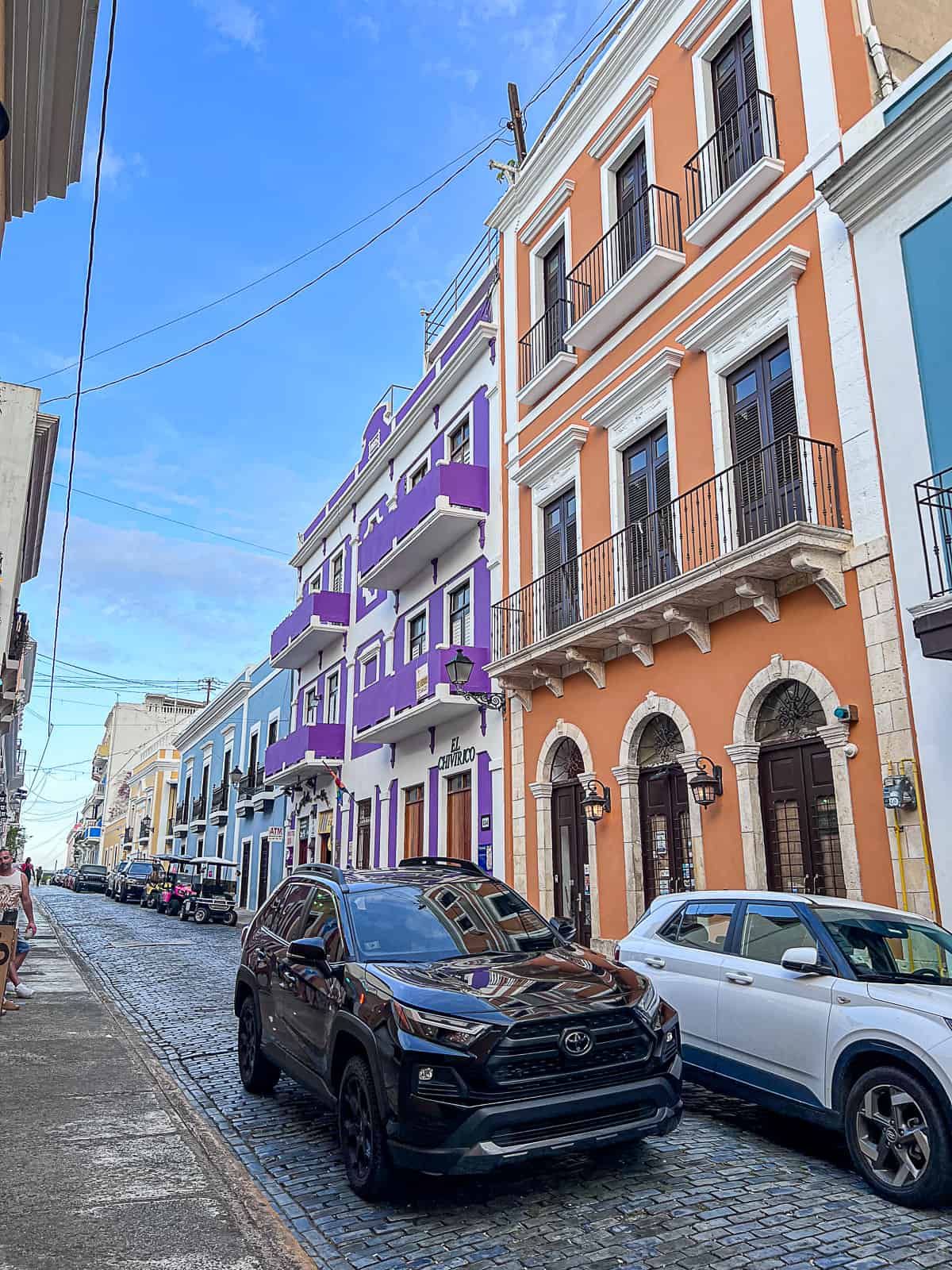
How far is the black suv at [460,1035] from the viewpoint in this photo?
4.53 m

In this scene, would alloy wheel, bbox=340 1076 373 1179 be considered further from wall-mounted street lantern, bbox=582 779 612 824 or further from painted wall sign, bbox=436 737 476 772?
painted wall sign, bbox=436 737 476 772

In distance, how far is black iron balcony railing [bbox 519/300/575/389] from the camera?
52.4 ft

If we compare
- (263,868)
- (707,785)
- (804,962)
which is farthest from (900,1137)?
(263,868)

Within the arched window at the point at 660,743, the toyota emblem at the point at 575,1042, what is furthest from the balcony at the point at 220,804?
Result: the toyota emblem at the point at 575,1042

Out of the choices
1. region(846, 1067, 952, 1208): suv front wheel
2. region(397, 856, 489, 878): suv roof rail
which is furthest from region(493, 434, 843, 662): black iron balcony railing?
region(846, 1067, 952, 1208): suv front wheel

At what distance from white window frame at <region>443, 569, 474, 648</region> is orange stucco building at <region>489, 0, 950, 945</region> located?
1487mm

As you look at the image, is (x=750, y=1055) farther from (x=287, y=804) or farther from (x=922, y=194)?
(x=287, y=804)

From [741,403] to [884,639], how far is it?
4.05 metres

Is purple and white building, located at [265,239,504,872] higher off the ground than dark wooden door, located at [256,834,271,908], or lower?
higher

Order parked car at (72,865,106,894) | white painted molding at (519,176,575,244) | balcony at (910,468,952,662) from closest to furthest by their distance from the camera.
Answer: balcony at (910,468,952,662)
white painted molding at (519,176,575,244)
parked car at (72,865,106,894)

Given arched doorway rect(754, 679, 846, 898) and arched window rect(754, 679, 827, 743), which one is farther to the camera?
arched window rect(754, 679, 827, 743)

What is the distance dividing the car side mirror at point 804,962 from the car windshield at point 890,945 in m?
0.17

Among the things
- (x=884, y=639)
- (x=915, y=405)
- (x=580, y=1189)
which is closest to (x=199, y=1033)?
(x=580, y=1189)

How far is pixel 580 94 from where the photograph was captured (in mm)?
15578
